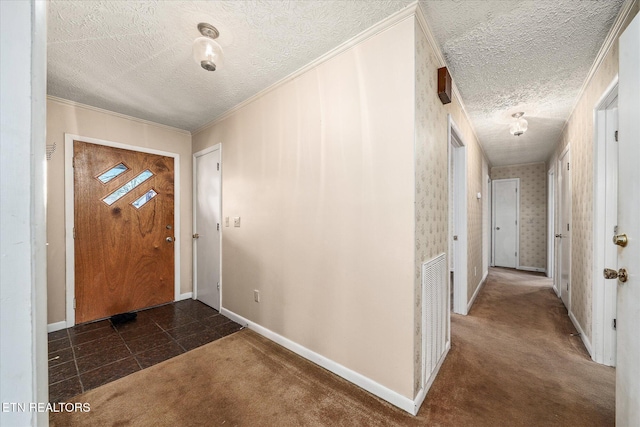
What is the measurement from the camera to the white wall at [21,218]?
38cm

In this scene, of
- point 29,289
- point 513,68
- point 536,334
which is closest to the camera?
point 29,289

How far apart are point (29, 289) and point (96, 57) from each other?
235 cm

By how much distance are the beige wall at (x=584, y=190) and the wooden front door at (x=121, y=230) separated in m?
4.47

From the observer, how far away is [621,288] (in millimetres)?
1143

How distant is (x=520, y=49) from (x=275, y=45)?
5.76 feet

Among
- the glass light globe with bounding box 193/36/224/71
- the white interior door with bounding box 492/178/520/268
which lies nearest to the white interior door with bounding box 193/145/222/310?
the glass light globe with bounding box 193/36/224/71

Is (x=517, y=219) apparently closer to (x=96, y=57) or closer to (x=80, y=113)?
(x=96, y=57)

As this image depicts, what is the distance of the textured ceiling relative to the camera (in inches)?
57.6

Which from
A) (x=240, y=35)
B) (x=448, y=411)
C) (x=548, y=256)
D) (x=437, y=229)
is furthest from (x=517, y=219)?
(x=240, y=35)

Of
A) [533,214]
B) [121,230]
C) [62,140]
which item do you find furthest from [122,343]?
[533,214]

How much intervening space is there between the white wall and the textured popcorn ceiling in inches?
69.1

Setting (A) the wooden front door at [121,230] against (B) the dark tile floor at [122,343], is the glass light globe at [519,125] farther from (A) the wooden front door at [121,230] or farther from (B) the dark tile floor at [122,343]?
(A) the wooden front door at [121,230]

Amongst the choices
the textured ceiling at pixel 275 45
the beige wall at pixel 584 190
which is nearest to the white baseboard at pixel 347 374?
the beige wall at pixel 584 190

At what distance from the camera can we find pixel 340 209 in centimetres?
182
